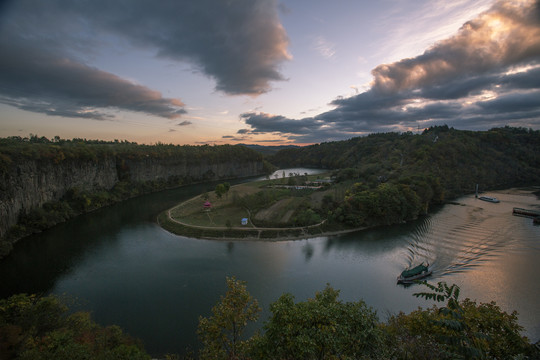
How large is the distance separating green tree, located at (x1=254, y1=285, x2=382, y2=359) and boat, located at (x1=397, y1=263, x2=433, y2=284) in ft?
53.3

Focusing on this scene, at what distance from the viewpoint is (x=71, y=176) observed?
172 feet

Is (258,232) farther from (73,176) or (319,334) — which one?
(73,176)

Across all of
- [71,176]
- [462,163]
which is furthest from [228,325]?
[462,163]

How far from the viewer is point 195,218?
143ft

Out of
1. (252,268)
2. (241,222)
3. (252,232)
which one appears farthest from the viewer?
(241,222)

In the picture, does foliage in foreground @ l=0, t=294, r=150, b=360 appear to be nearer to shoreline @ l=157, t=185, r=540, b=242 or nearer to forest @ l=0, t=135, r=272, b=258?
shoreline @ l=157, t=185, r=540, b=242

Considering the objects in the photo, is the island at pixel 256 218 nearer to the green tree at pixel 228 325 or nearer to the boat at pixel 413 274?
the boat at pixel 413 274

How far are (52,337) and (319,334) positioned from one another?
1257cm

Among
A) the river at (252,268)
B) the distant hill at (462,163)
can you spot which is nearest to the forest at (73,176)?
the river at (252,268)

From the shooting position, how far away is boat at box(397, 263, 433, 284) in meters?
24.7

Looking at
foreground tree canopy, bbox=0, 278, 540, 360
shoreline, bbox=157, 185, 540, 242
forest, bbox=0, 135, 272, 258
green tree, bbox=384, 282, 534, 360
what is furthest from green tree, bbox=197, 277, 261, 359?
forest, bbox=0, 135, 272, 258

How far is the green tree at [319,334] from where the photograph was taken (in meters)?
9.61

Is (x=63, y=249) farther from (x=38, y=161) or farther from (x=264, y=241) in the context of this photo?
(x=264, y=241)

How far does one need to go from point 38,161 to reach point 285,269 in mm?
47008
